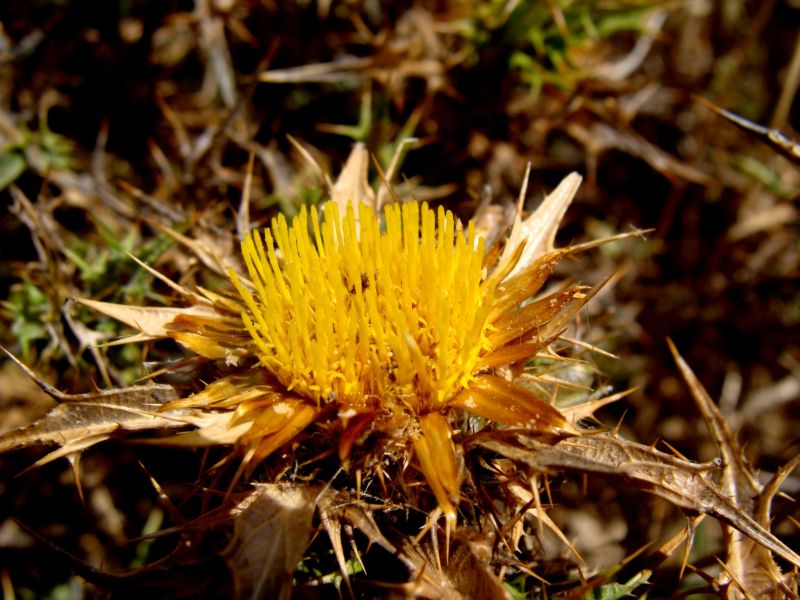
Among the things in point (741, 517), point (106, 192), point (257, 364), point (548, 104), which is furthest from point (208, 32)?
point (741, 517)

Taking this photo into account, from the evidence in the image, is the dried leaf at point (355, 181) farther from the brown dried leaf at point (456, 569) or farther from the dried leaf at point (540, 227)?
the brown dried leaf at point (456, 569)

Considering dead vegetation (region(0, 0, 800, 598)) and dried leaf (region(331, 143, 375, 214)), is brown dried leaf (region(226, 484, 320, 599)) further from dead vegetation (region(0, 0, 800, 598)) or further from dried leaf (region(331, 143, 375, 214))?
dried leaf (region(331, 143, 375, 214))

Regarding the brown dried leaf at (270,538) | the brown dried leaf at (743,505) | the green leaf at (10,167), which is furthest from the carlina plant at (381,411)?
the green leaf at (10,167)

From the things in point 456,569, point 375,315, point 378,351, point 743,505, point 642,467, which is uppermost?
point 375,315

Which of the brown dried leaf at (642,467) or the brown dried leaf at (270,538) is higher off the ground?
the brown dried leaf at (642,467)

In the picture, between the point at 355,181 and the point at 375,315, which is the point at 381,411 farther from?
the point at 355,181

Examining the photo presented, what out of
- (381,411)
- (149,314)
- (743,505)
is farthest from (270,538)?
(743,505)

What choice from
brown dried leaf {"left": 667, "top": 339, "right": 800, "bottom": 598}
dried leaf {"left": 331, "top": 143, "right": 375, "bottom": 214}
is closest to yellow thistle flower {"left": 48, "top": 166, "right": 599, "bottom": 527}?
dried leaf {"left": 331, "top": 143, "right": 375, "bottom": 214}

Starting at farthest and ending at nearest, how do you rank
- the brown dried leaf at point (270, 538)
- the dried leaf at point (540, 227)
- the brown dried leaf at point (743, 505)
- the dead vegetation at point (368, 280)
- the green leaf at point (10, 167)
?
the green leaf at point (10, 167)
the dried leaf at point (540, 227)
the brown dried leaf at point (743, 505)
the dead vegetation at point (368, 280)
the brown dried leaf at point (270, 538)
